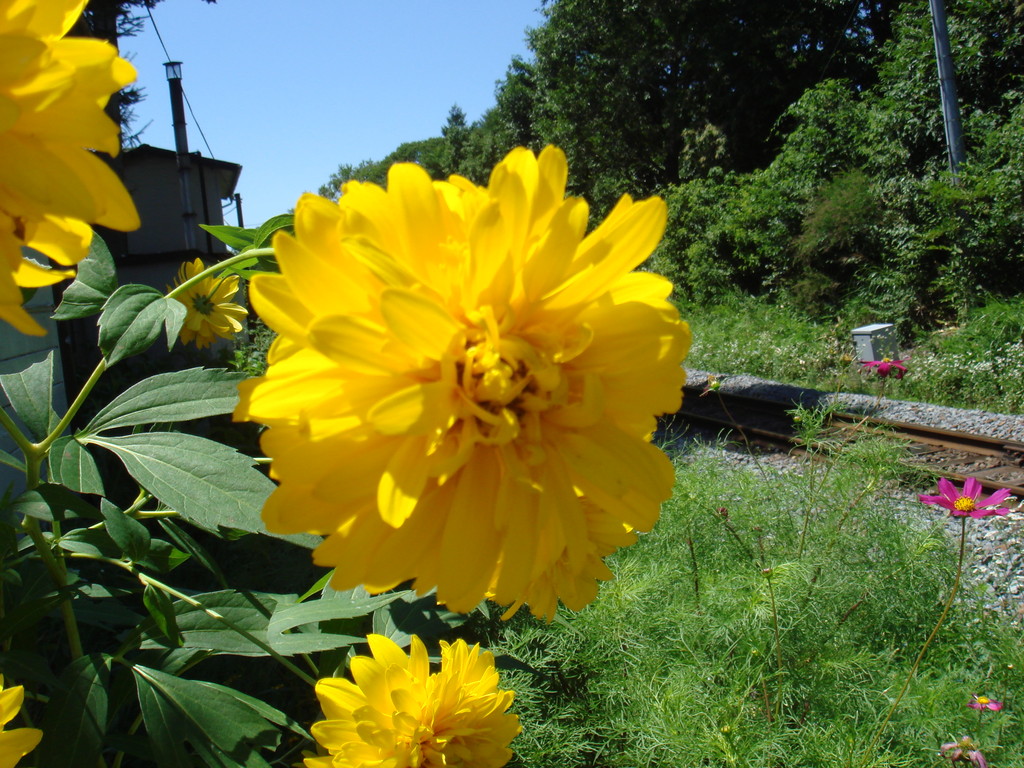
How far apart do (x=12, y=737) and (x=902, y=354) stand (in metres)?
13.0

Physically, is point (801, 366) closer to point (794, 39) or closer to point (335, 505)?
point (335, 505)

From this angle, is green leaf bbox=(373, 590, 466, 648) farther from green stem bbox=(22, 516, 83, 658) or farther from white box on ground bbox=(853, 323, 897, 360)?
white box on ground bbox=(853, 323, 897, 360)

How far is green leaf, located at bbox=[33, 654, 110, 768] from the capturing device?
0.92m

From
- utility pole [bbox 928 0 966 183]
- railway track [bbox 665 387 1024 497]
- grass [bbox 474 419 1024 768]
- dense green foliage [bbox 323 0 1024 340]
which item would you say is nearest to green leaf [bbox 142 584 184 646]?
grass [bbox 474 419 1024 768]

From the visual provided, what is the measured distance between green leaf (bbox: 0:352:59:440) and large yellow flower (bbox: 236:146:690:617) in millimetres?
694

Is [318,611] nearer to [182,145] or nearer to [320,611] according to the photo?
[320,611]

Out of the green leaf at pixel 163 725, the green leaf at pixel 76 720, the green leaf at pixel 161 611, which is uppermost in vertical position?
the green leaf at pixel 161 611

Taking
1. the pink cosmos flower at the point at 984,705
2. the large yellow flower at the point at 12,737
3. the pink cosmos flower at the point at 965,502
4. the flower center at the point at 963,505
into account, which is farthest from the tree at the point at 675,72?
the large yellow flower at the point at 12,737

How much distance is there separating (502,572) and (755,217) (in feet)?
59.3

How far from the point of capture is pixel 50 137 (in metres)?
0.45

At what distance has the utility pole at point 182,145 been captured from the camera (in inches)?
442

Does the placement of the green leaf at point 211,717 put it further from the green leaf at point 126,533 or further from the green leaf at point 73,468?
the green leaf at point 73,468

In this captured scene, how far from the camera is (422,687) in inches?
47.6

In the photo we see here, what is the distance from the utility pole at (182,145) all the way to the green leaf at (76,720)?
11.3m
